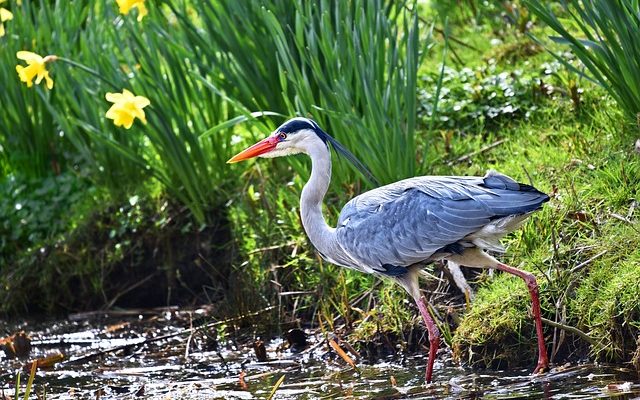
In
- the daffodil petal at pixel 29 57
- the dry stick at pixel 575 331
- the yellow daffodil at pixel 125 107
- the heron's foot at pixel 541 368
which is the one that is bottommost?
the heron's foot at pixel 541 368

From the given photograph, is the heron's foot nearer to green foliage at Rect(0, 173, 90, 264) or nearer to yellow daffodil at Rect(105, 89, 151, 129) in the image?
yellow daffodil at Rect(105, 89, 151, 129)

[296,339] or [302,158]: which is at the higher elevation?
[302,158]

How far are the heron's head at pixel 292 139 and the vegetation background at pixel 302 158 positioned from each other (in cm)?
43

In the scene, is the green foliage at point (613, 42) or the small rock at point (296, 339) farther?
the small rock at point (296, 339)

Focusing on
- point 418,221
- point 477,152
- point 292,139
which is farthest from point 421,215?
point 477,152

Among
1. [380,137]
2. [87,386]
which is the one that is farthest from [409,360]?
[87,386]

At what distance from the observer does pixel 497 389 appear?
13.4 ft

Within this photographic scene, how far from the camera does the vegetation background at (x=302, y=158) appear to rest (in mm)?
4770

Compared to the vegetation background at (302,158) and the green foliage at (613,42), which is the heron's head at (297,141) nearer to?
the vegetation background at (302,158)

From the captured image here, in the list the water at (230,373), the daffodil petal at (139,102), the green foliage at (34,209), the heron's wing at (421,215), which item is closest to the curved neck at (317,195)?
the heron's wing at (421,215)

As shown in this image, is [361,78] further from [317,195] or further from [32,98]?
[32,98]

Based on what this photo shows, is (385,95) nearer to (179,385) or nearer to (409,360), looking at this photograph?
(409,360)

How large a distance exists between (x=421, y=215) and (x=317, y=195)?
52cm

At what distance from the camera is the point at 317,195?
472 centimetres
